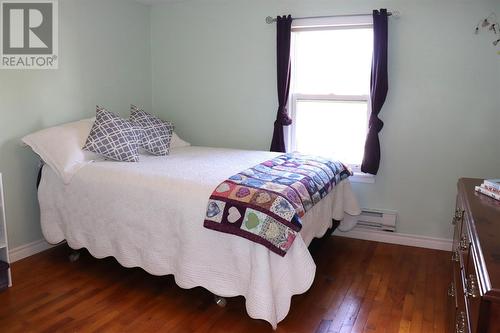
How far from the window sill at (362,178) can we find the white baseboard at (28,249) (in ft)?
Answer: 8.77

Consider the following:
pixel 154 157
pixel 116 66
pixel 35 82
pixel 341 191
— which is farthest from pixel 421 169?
pixel 35 82

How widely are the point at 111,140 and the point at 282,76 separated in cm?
160

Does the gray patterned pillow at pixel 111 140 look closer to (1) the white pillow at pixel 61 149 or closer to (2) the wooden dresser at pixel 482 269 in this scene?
(1) the white pillow at pixel 61 149

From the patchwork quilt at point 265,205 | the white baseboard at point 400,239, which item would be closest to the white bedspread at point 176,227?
the patchwork quilt at point 265,205

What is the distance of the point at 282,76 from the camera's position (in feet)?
12.4

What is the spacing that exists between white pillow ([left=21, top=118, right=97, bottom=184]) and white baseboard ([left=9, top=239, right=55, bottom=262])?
0.77 metres

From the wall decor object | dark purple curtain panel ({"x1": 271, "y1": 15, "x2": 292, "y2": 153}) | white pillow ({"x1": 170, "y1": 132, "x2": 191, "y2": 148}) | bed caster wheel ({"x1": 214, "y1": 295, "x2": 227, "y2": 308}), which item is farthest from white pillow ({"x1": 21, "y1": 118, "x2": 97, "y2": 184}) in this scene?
the wall decor object

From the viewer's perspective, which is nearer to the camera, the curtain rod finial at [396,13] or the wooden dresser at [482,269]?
the wooden dresser at [482,269]

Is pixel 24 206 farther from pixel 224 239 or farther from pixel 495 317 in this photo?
pixel 495 317

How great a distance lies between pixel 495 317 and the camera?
1.18m

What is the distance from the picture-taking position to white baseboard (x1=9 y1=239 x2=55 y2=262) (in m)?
3.20

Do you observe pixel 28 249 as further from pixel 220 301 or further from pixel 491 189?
pixel 491 189

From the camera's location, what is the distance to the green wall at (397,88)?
10.9ft

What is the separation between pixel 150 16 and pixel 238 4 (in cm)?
102
